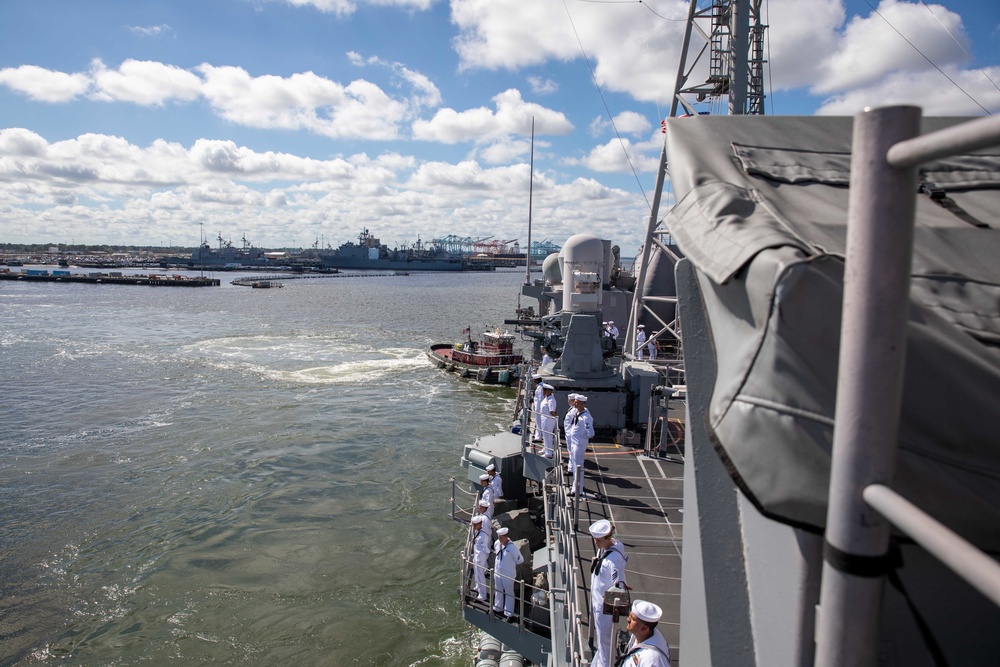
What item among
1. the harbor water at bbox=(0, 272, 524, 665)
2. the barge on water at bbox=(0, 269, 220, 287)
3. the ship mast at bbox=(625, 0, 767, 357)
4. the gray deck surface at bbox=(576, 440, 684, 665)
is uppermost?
the ship mast at bbox=(625, 0, 767, 357)

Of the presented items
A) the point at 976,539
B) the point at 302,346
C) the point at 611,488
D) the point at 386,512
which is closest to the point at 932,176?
the point at 976,539

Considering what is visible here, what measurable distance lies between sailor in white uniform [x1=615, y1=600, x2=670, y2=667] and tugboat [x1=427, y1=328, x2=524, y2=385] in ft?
102

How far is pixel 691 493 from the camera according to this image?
8.70ft

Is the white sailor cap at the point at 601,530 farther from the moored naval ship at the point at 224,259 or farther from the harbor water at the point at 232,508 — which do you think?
the moored naval ship at the point at 224,259

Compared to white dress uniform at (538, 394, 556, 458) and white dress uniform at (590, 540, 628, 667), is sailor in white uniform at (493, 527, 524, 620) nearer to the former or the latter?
white dress uniform at (590, 540, 628, 667)

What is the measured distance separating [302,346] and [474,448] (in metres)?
36.4

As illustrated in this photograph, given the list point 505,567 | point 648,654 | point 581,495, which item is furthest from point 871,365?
point 581,495

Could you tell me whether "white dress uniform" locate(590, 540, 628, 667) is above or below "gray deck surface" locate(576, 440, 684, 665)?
above

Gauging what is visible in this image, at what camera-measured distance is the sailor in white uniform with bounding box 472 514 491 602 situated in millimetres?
10281

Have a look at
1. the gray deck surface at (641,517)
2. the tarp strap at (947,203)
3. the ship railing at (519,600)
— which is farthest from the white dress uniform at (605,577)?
the tarp strap at (947,203)

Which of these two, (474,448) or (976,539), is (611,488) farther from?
(976,539)

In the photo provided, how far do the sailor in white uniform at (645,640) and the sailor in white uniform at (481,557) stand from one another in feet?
18.7

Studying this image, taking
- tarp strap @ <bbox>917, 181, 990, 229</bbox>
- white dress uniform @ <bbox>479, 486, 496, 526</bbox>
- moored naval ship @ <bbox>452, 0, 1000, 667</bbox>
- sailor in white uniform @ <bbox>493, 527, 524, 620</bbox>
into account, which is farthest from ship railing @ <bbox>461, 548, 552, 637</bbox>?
tarp strap @ <bbox>917, 181, 990, 229</bbox>

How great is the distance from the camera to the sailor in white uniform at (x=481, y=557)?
10.3 metres
